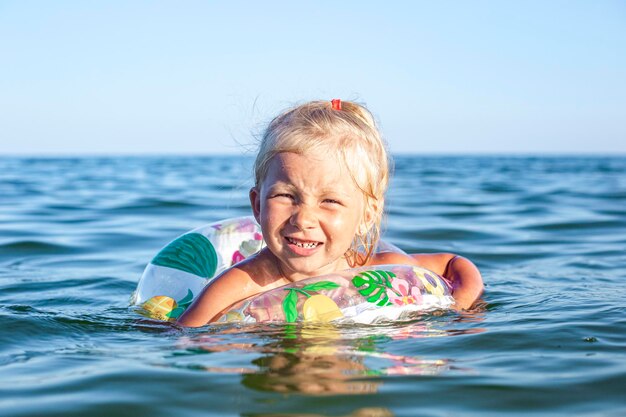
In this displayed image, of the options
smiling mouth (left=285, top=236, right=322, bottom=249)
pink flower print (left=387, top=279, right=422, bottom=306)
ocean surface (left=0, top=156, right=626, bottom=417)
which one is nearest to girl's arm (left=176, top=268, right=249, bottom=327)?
ocean surface (left=0, top=156, right=626, bottom=417)

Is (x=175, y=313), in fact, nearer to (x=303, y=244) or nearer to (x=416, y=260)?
(x=303, y=244)

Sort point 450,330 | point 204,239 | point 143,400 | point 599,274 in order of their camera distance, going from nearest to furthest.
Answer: point 143,400 → point 450,330 → point 204,239 → point 599,274

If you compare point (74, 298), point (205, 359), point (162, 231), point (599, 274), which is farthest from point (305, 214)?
point (162, 231)

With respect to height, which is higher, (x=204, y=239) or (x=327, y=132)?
(x=327, y=132)

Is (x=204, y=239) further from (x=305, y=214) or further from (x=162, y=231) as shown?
(x=162, y=231)

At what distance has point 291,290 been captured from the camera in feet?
12.5

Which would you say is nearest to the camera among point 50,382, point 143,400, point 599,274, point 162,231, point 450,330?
point 143,400

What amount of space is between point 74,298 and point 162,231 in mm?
3665

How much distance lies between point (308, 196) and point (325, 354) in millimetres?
840

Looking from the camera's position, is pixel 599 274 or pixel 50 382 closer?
pixel 50 382

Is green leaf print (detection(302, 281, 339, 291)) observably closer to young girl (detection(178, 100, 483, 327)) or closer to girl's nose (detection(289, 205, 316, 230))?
young girl (detection(178, 100, 483, 327))

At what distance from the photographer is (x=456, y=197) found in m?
14.2

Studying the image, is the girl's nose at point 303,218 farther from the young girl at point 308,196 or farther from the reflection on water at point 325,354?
the reflection on water at point 325,354

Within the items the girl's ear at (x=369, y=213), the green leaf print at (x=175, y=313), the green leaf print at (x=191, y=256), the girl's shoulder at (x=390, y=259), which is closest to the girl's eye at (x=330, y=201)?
the girl's ear at (x=369, y=213)
